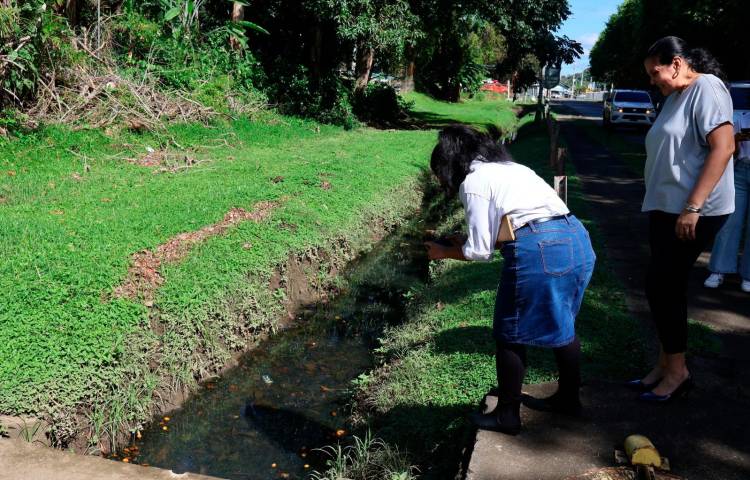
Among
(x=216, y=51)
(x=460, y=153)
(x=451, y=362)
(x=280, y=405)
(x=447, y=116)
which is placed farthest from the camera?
(x=447, y=116)

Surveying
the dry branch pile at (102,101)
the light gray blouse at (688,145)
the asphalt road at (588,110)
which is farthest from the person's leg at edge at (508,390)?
the asphalt road at (588,110)

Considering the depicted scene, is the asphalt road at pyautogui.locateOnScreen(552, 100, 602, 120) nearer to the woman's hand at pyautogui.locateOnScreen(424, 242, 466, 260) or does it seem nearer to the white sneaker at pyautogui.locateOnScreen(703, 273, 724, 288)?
the white sneaker at pyautogui.locateOnScreen(703, 273, 724, 288)

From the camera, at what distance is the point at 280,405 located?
536cm

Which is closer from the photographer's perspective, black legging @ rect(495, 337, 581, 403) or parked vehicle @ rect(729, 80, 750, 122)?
black legging @ rect(495, 337, 581, 403)

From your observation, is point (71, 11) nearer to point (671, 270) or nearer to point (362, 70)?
point (362, 70)

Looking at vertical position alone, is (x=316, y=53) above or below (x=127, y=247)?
above

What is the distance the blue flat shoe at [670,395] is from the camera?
3684mm

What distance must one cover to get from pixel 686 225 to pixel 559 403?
1120 mm

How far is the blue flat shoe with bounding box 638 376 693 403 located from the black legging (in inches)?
21.7

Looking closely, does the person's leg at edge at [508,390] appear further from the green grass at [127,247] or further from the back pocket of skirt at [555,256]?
the green grass at [127,247]

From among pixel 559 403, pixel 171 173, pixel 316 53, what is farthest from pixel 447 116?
pixel 559 403

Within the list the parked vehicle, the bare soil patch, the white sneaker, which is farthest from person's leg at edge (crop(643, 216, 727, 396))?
the parked vehicle

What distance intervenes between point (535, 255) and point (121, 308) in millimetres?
3247

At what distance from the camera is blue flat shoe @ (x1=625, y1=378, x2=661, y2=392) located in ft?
12.6
